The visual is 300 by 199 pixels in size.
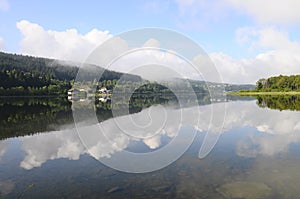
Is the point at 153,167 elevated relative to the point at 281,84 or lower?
lower

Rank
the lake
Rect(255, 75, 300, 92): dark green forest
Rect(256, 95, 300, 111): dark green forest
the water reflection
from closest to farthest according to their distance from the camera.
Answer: the lake → the water reflection → Rect(256, 95, 300, 111): dark green forest → Rect(255, 75, 300, 92): dark green forest

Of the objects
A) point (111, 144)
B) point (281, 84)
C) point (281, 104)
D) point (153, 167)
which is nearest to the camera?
point (153, 167)

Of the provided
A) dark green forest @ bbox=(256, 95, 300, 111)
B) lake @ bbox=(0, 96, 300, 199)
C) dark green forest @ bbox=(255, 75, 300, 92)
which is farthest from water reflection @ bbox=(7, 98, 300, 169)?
dark green forest @ bbox=(255, 75, 300, 92)

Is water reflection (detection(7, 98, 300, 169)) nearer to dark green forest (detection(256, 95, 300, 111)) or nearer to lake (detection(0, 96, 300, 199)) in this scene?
lake (detection(0, 96, 300, 199))

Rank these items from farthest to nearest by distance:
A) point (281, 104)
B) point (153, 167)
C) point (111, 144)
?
point (281, 104)
point (111, 144)
point (153, 167)

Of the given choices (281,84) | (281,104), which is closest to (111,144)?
(281,104)

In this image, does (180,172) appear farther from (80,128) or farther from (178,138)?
(80,128)

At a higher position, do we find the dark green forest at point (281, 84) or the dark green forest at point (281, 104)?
the dark green forest at point (281, 84)

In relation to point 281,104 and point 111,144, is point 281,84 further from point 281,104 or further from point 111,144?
point 111,144

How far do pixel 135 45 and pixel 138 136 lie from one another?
311 inches

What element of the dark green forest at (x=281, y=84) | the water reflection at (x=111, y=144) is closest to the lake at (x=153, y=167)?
the water reflection at (x=111, y=144)

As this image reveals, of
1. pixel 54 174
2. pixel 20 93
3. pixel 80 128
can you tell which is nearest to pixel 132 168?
pixel 54 174

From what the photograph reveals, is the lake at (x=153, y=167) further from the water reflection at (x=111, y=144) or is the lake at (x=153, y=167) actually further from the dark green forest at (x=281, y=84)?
the dark green forest at (x=281, y=84)

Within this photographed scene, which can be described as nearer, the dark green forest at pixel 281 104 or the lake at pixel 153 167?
the lake at pixel 153 167
